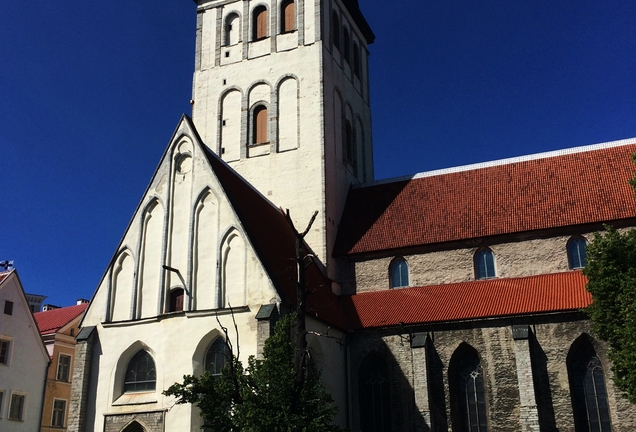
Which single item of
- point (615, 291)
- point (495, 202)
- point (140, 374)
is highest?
point (495, 202)

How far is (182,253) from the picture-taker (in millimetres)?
23141

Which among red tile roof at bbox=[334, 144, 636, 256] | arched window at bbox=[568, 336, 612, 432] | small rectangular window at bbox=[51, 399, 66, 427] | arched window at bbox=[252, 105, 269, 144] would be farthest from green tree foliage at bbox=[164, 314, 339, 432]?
small rectangular window at bbox=[51, 399, 66, 427]

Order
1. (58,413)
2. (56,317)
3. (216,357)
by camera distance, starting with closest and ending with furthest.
Result: 1. (216,357)
2. (58,413)
3. (56,317)

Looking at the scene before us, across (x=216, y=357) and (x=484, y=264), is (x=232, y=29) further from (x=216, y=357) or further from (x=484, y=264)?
(x=216, y=357)

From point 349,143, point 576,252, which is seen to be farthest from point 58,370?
point 576,252

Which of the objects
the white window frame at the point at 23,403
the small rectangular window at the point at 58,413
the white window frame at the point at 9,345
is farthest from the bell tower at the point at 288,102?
the small rectangular window at the point at 58,413

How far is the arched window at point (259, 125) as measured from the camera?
101 ft

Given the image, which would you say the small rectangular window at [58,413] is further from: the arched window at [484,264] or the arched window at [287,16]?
the arched window at [484,264]

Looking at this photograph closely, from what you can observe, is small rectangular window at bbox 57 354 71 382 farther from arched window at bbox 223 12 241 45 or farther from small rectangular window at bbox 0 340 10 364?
arched window at bbox 223 12 241 45

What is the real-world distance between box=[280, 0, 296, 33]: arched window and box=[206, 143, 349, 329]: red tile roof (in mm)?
9037

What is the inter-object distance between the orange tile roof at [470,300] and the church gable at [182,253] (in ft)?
18.1

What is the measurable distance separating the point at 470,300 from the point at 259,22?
16.6 metres

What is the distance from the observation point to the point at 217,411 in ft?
54.4

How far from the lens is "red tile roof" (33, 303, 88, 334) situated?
38.0 meters
